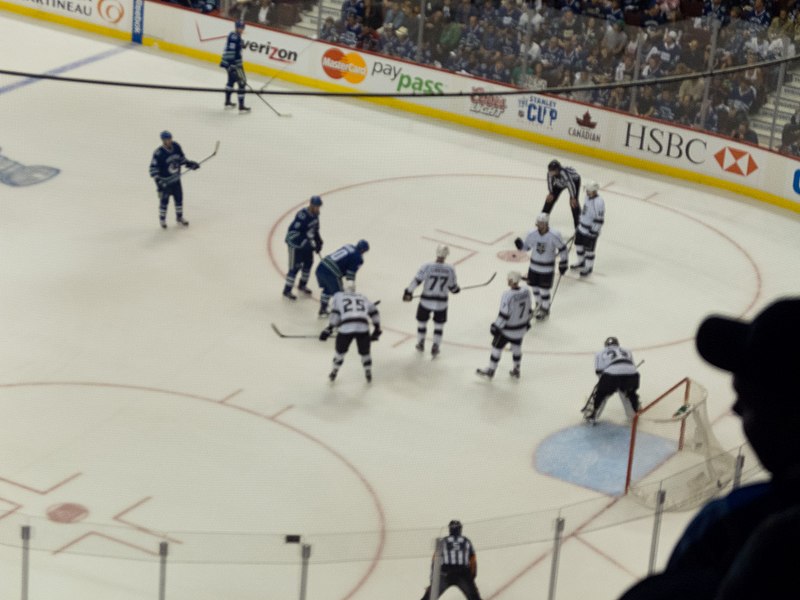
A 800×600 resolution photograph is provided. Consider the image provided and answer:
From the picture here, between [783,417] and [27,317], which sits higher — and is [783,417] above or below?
above

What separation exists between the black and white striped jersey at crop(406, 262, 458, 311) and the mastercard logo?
26.7 feet

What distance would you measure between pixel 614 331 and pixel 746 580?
11936mm

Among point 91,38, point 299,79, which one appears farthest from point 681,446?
point 91,38

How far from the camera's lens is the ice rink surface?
28.1ft

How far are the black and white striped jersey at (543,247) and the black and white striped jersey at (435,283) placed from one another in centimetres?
107

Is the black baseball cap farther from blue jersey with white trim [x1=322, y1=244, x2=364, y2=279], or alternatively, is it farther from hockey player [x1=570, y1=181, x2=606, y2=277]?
hockey player [x1=570, y1=181, x2=606, y2=277]

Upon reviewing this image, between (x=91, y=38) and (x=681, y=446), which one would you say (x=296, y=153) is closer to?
(x=91, y=38)

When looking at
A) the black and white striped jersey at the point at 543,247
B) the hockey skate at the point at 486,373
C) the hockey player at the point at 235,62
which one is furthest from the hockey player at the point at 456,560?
the hockey player at the point at 235,62

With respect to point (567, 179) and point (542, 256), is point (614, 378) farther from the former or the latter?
point (567, 179)

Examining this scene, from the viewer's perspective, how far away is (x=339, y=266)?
1238cm

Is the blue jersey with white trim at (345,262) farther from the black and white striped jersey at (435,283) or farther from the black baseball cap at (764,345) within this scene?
the black baseball cap at (764,345)

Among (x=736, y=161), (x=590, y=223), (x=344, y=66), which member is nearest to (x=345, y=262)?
(x=590, y=223)

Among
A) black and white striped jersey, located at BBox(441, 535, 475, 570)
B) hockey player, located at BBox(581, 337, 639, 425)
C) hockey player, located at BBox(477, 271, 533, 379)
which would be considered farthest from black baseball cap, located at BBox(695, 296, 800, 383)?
hockey player, located at BBox(477, 271, 533, 379)

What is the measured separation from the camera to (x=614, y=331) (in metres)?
13.0
